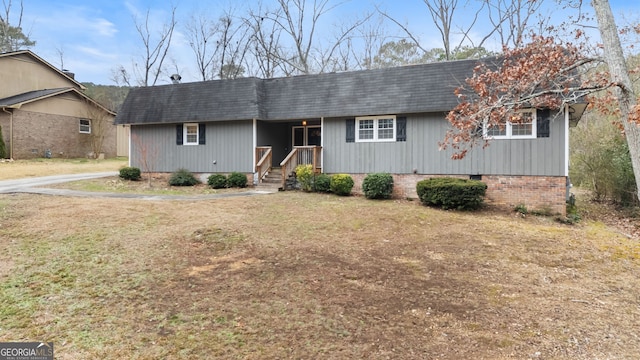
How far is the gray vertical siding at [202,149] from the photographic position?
15.2m

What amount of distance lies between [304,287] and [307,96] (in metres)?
11.0

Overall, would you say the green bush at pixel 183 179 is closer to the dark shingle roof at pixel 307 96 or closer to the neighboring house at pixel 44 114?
the dark shingle roof at pixel 307 96

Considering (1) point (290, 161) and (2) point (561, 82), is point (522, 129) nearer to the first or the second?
(2) point (561, 82)

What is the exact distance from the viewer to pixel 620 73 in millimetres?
6785

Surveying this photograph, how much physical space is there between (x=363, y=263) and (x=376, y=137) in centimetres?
824

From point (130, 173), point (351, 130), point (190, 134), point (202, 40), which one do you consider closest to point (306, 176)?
point (351, 130)

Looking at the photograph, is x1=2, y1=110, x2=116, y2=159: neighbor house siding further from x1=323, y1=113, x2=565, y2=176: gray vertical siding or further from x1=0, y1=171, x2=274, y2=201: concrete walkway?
x1=323, y1=113, x2=565, y2=176: gray vertical siding

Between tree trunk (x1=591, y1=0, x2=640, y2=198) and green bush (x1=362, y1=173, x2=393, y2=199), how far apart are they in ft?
22.1

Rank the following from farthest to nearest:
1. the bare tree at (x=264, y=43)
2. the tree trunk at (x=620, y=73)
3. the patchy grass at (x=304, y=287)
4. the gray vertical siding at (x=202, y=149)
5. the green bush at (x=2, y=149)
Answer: the bare tree at (x=264, y=43)
the green bush at (x=2, y=149)
the gray vertical siding at (x=202, y=149)
the tree trunk at (x=620, y=73)
the patchy grass at (x=304, y=287)

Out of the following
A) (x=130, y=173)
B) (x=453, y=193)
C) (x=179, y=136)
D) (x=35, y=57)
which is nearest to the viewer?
(x=453, y=193)

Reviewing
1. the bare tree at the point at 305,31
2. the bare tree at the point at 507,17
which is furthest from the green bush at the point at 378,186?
the bare tree at the point at 305,31

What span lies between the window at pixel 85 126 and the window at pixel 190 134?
13.9 metres

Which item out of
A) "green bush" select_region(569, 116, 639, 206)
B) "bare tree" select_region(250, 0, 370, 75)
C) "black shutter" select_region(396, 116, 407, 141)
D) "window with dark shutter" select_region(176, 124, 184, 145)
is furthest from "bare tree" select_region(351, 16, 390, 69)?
"window with dark shutter" select_region(176, 124, 184, 145)

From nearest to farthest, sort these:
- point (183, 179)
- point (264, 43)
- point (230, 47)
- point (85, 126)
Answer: point (183, 179)
point (85, 126)
point (264, 43)
point (230, 47)
